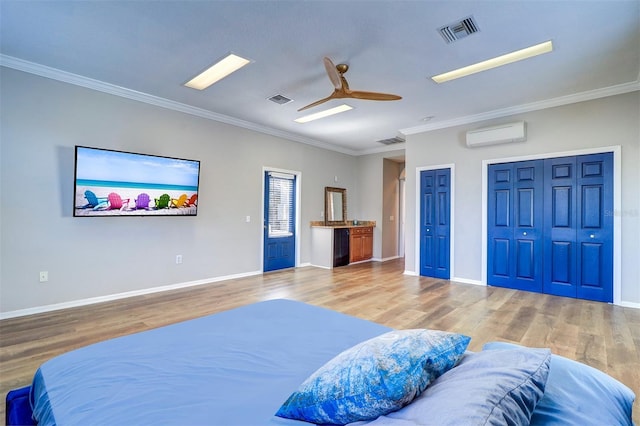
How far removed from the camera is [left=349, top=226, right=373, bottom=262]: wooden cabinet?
7168 mm

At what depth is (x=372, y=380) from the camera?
80 centimetres

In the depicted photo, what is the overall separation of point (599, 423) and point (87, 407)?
57.3 inches

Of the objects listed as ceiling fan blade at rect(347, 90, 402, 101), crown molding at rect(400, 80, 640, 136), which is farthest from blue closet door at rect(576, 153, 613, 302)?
ceiling fan blade at rect(347, 90, 402, 101)

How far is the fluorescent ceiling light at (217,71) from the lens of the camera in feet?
11.1

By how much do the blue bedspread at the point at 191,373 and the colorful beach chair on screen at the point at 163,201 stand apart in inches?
120

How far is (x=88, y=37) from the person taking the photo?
2891 mm

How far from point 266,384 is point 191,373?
0.31 metres

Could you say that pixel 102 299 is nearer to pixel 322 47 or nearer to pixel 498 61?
pixel 322 47

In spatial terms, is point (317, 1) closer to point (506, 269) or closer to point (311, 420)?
point (311, 420)

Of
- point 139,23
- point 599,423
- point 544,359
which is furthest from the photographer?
point 139,23

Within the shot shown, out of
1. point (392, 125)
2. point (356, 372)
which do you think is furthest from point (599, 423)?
point (392, 125)

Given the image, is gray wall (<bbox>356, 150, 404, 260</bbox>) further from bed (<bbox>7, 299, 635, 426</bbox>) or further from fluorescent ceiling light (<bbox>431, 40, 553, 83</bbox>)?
bed (<bbox>7, 299, 635, 426</bbox>)

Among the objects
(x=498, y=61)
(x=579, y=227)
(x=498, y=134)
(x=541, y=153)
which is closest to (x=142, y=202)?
(x=498, y=61)

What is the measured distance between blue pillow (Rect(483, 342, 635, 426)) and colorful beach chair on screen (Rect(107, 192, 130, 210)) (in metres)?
4.49
